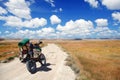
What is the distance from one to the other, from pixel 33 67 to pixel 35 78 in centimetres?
350

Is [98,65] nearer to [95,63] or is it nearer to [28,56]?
[95,63]

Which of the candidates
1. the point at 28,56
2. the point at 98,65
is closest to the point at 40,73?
the point at 28,56

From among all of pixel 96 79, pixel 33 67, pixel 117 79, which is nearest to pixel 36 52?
pixel 33 67

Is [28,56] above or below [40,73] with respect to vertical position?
above

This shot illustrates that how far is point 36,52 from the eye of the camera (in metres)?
14.8

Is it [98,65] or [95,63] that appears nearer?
[98,65]

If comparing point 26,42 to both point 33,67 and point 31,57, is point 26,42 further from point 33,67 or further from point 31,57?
point 33,67

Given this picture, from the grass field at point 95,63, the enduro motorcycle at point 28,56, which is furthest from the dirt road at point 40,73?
the grass field at point 95,63

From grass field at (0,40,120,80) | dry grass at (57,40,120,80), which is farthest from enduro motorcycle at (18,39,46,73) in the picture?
dry grass at (57,40,120,80)

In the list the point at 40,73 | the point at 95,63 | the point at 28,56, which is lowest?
the point at 95,63

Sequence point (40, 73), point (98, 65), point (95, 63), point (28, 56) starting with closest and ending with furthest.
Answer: point (40, 73)
point (28, 56)
point (98, 65)
point (95, 63)

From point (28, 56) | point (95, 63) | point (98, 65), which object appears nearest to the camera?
point (28, 56)

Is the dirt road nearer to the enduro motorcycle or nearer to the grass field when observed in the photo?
the enduro motorcycle

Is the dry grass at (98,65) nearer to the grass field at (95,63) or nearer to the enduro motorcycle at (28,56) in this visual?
the grass field at (95,63)
